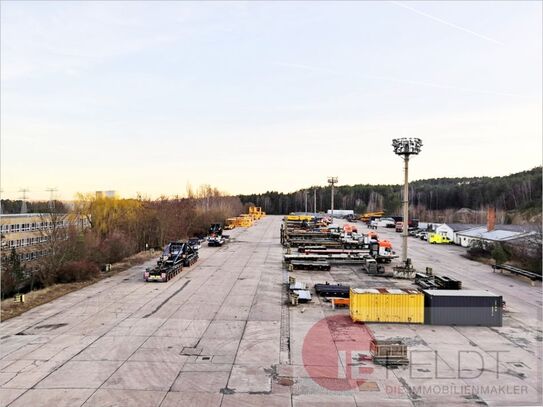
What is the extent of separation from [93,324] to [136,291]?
825 centimetres

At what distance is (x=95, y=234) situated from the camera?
56.8 metres

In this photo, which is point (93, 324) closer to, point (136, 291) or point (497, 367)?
point (136, 291)

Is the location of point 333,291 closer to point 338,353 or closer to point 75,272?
point 338,353

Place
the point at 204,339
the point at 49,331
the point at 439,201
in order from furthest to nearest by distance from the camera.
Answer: the point at 439,201
the point at 49,331
the point at 204,339

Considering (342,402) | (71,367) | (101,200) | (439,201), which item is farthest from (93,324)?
(439,201)

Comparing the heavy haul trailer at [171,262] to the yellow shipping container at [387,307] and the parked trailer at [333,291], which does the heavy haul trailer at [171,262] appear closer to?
the parked trailer at [333,291]

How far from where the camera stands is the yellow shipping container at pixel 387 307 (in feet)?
72.0

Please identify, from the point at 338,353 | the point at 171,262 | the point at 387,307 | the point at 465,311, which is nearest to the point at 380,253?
the point at 171,262

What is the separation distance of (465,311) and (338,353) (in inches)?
334

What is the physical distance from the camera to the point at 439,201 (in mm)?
161125

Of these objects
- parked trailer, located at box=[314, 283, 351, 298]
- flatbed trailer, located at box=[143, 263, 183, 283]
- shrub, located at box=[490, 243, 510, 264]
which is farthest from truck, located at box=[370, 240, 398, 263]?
flatbed trailer, located at box=[143, 263, 183, 283]

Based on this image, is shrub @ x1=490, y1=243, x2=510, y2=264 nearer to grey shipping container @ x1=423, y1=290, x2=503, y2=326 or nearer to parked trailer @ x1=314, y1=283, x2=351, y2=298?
parked trailer @ x1=314, y1=283, x2=351, y2=298

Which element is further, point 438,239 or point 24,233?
point 438,239

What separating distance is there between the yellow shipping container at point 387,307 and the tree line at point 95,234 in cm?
2293
